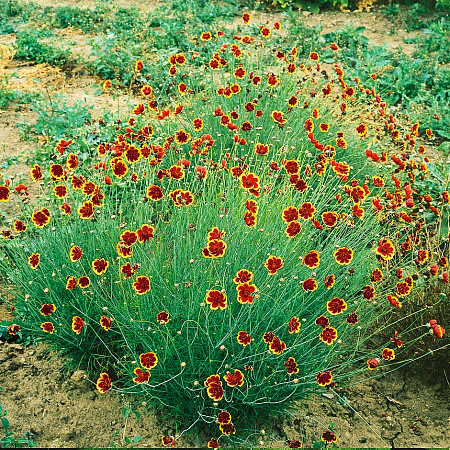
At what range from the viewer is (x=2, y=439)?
1.98m

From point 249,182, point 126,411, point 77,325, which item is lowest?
point 126,411

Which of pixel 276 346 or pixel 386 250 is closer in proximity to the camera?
pixel 276 346

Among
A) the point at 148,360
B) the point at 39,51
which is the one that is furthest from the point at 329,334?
the point at 39,51

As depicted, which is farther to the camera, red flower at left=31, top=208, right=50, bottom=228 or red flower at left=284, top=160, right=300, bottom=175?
red flower at left=284, top=160, right=300, bottom=175

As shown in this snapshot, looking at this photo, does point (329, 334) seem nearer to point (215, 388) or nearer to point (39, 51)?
point (215, 388)

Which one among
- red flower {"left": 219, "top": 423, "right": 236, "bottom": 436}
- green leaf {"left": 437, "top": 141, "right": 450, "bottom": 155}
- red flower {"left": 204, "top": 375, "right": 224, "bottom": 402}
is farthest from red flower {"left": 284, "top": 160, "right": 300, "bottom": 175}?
green leaf {"left": 437, "top": 141, "right": 450, "bottom": 155}

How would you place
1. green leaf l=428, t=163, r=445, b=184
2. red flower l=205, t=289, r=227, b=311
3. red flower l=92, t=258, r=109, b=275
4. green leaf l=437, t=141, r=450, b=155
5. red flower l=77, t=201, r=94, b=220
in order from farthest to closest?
green leaf l=437, t=141, r=450, b=155 < green leaf l=428, t=163, r=445, b=184 < red flower l=77, t=201, r=94, b=220 < red flower l=92, t=258, r=109, b=275 < red flower l=205, t=289, r=227, b=311

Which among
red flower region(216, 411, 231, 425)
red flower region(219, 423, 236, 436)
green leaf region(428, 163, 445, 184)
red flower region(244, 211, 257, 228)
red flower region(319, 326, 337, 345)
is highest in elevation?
red flower region(244, 211, 257, 228)

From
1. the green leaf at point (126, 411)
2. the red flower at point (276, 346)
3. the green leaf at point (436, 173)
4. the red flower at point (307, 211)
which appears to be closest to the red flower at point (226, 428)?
the red flower at point (276, 346)

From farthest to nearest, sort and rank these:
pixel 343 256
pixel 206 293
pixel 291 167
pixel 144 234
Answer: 1. pixel 291 167
2. pixel 206 293
3. pixel 343 256
4. pixel 144 234

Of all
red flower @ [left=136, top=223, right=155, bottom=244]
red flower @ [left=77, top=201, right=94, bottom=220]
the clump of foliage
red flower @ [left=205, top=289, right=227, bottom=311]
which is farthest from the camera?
the clump of foliage

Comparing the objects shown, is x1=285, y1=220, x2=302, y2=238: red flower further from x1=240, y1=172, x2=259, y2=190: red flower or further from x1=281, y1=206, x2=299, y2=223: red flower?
x1=240, y1=172, x2=259, y2=190: red flower

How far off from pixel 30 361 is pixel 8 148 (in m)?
2.51

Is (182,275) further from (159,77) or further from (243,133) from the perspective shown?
(159,77)
